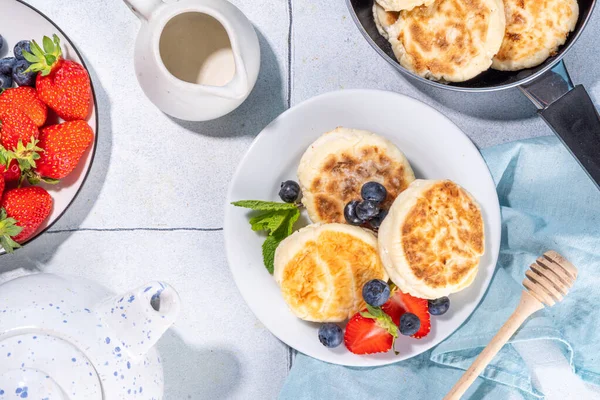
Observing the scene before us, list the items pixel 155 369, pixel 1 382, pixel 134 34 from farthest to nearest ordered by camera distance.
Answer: pixel 134 34
pixel 155 369
pixel 1 382

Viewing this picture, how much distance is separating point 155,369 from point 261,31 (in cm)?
62

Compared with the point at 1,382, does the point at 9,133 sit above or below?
above

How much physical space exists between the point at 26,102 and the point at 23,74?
2.2 inches

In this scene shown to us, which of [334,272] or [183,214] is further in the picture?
[183,214]

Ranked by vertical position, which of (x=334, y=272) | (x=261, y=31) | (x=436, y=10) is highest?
(x=436, y=10)

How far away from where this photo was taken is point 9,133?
43.9 inches

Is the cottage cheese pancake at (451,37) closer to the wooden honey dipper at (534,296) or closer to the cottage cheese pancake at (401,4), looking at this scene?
the cottage cheese pancake at (401,4)

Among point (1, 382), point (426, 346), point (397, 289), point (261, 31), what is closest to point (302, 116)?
point (261, 31)

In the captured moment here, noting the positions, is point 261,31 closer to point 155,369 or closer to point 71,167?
point 71,167

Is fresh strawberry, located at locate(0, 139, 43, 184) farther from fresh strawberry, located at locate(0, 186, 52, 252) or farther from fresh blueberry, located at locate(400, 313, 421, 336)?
fresh blueberry, located at locate(400, 313, 421, 336)

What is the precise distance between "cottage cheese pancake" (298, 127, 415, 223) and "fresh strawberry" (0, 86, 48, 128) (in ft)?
1.47

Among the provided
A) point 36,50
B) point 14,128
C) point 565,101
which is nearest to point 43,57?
point 36,50

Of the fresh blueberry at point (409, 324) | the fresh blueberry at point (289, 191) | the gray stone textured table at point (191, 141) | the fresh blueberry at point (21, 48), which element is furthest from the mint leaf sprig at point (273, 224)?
the fresh blueberry at point (21, 48)

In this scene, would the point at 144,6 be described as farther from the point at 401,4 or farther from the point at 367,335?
the point at 367,335
